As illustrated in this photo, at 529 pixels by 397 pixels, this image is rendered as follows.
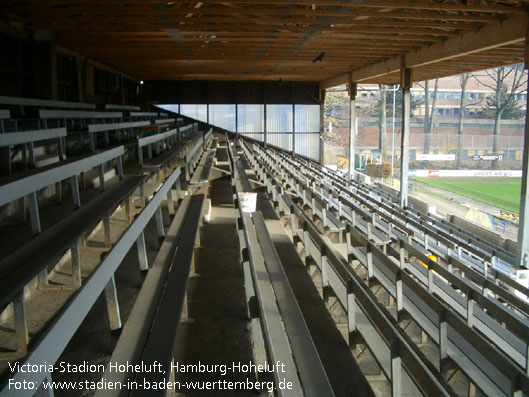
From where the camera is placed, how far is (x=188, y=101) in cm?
→ 2278

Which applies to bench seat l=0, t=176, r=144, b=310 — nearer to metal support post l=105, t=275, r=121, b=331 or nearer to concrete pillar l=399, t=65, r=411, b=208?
metal support post l=105, t=275, r=121, b=331

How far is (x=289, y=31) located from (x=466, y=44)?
3240mm

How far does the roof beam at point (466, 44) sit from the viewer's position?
7.44 meters

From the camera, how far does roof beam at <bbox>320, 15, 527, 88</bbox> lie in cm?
744

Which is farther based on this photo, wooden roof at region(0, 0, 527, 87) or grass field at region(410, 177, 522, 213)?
grass field at region(410, 177, 522, 213)

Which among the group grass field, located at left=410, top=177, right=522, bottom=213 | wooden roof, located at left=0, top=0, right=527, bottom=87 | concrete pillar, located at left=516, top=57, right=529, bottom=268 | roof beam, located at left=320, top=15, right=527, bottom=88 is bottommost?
grass field, located at left=410, top=177, right=522, bottom=213

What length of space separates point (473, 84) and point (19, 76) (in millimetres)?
37566

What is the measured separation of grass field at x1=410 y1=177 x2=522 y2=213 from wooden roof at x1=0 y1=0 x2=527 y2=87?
41.9ft

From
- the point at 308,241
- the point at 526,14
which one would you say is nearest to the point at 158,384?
the point at 308,241

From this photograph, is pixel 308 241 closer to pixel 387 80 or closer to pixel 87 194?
pixel 87 194

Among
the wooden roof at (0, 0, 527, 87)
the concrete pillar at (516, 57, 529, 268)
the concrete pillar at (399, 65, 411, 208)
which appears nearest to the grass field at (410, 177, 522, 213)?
the wooden roof at (0, 0, 527, 87)

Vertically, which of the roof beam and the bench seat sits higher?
the roof beam

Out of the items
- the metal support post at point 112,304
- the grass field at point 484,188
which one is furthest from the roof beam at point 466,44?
the grass field at point 484,188

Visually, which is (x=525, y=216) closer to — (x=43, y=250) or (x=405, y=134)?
(x=405, y=134)
